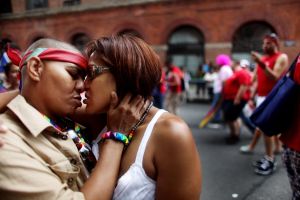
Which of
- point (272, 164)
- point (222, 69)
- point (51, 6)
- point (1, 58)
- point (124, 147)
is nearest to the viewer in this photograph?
point (124, 147)

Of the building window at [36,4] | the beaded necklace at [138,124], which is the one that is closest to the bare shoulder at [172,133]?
the beaded necklace at [138,124]

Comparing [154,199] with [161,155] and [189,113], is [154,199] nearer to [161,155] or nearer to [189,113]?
[161,155]

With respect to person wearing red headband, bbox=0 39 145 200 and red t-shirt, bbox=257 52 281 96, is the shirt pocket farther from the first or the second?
red t-shirt, bbox=257 52 281 96

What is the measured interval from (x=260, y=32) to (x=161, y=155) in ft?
55.4

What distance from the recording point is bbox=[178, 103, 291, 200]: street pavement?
4.19 meters


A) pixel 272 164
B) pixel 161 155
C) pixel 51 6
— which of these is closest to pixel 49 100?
pixel 161 155

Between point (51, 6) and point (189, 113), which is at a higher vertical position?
point (51, 6)

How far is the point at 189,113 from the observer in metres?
11.6

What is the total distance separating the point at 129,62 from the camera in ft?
4.92

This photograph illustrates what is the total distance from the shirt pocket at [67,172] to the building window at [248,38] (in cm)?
1674

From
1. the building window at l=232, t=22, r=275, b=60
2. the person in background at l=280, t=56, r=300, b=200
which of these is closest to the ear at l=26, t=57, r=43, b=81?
the person in background at l=280, t=56, r=300, b=200

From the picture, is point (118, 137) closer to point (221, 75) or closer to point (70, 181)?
point (70, 181)

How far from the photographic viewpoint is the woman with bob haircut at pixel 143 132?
4.72 feet

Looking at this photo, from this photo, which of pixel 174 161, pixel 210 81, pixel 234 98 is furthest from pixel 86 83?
pixel 210 81
